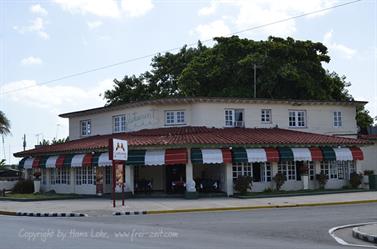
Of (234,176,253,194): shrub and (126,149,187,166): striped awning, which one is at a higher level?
(126,149,187,166): striped awning

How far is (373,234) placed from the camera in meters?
14.7

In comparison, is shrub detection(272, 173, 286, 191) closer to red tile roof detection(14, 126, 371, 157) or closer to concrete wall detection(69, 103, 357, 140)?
red tile roof detection(14, 126, 371, 157)

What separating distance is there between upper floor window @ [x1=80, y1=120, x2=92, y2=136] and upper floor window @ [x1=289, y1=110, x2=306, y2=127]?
14.7m

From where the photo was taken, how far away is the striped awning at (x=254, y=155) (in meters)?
→ 32.5

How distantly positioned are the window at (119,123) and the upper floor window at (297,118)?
11.6m

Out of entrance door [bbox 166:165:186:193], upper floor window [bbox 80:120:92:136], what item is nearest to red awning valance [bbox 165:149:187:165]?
entrance door [bbox 166:165:186:193]

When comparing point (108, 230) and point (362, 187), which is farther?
point (362, 187)

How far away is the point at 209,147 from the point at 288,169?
633 centimetres

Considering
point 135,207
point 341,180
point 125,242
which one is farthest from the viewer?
point 341,180

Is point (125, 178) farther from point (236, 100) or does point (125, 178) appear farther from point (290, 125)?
point (290, 125)

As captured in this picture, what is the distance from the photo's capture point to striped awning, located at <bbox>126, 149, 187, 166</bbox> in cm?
3173

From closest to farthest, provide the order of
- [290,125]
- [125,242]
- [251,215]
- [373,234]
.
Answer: [125,242]
[373,234]
[251,215]
[290,125]

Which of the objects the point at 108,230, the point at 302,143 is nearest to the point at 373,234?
the point at 108,230

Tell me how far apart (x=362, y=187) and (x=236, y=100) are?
993 centimetres
